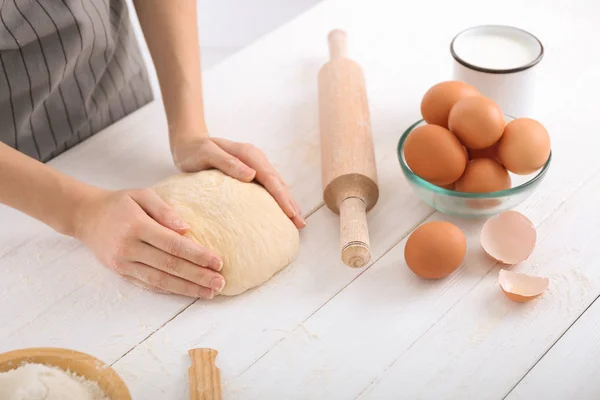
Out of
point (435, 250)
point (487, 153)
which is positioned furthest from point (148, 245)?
point (487, 153)

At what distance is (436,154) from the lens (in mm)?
1081

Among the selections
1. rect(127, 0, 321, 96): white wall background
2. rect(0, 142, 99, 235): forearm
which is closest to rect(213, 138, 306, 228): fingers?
rect(0, 142, 99, 235): forearm

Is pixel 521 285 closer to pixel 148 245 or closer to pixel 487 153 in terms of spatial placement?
pixel 487 153

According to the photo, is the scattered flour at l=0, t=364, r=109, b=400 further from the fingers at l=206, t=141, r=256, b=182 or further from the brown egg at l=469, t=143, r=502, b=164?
the brown egg at l=469, t=143, r=502, b=164

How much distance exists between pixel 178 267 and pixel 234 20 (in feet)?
7.29

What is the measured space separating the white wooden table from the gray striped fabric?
0.20ft

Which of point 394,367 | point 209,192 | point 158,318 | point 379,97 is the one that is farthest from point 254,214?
point 379,97

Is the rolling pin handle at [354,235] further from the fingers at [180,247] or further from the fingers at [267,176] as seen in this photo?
the fingers at [180,247]

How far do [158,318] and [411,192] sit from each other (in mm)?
472

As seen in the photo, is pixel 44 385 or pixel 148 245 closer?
pixel 44 385

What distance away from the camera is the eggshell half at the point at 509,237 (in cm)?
108

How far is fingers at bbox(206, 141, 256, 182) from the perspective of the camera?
117cm

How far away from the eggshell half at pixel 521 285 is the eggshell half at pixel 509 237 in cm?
4

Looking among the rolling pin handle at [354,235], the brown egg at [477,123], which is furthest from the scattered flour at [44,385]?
the brown egg at [477,123]
